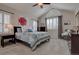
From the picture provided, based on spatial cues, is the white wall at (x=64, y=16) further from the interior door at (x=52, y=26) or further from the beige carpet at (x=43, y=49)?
the beige carpet at (x=43, y=49)

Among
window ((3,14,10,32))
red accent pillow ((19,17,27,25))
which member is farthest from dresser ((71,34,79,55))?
window ((3,14,10,32))

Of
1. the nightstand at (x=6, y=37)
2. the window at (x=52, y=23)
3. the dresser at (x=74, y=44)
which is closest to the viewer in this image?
the nightstand at (x=6, y=37)

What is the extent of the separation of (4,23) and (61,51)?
4.55 ft

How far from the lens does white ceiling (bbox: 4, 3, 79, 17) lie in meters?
1.81

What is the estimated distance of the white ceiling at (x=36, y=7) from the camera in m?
1.81

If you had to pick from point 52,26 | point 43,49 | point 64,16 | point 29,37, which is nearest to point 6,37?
point 29,37

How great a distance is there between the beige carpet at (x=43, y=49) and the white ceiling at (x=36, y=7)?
0.75 meters

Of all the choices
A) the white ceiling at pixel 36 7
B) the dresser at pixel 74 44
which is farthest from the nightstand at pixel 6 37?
the dresser at pixel 74 44

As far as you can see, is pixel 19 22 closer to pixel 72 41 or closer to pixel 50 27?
pixel 50 27

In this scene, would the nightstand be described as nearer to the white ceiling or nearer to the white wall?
the white ceiling

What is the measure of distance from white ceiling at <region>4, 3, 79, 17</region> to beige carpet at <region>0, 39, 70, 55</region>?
75 cm

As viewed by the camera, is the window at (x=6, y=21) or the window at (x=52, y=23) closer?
the window at (x=6, y=21)

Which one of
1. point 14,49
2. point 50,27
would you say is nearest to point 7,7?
point 14,49
